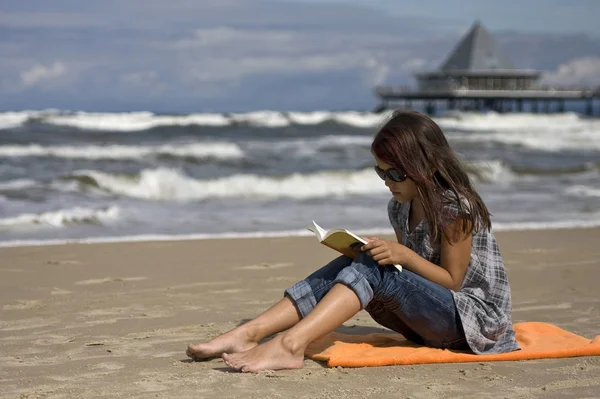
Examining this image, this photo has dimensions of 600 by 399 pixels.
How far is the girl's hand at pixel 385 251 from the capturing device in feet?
10.9

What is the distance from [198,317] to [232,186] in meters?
8.13

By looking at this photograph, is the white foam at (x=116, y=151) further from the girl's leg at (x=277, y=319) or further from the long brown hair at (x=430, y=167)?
the long brown hair at (x=430, y=167)

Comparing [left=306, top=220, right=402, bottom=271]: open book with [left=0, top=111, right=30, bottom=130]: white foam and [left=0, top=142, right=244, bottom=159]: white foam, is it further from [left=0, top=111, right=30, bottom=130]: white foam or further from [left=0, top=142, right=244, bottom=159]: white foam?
[left=0, top=111, right=30, bottom=130]: white foam

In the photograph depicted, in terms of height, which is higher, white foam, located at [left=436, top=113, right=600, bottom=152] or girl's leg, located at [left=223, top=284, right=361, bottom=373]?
girl's leg, located at [left=223, top=284, right=361, bottom=373]

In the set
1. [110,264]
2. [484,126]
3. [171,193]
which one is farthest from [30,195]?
[484,126]

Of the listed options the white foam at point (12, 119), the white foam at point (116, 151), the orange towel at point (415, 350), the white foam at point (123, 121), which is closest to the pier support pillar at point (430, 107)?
the white foam at point (123, 121)

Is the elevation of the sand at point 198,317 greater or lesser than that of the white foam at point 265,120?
lesser

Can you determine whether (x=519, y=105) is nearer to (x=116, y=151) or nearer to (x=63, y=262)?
(x=116, y=151)

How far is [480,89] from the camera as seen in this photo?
49.7 meters

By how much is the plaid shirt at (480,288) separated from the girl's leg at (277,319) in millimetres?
304

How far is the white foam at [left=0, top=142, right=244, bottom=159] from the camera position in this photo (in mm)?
17141

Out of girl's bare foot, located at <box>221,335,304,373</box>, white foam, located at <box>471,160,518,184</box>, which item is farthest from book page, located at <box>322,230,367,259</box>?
white foam, located at <box>471,160,518,184</box>

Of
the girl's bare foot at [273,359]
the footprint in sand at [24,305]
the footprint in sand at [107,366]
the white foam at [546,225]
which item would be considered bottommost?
the white foam at [546,225]

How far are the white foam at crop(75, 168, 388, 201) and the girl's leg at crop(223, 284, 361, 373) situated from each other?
7.90 meters
